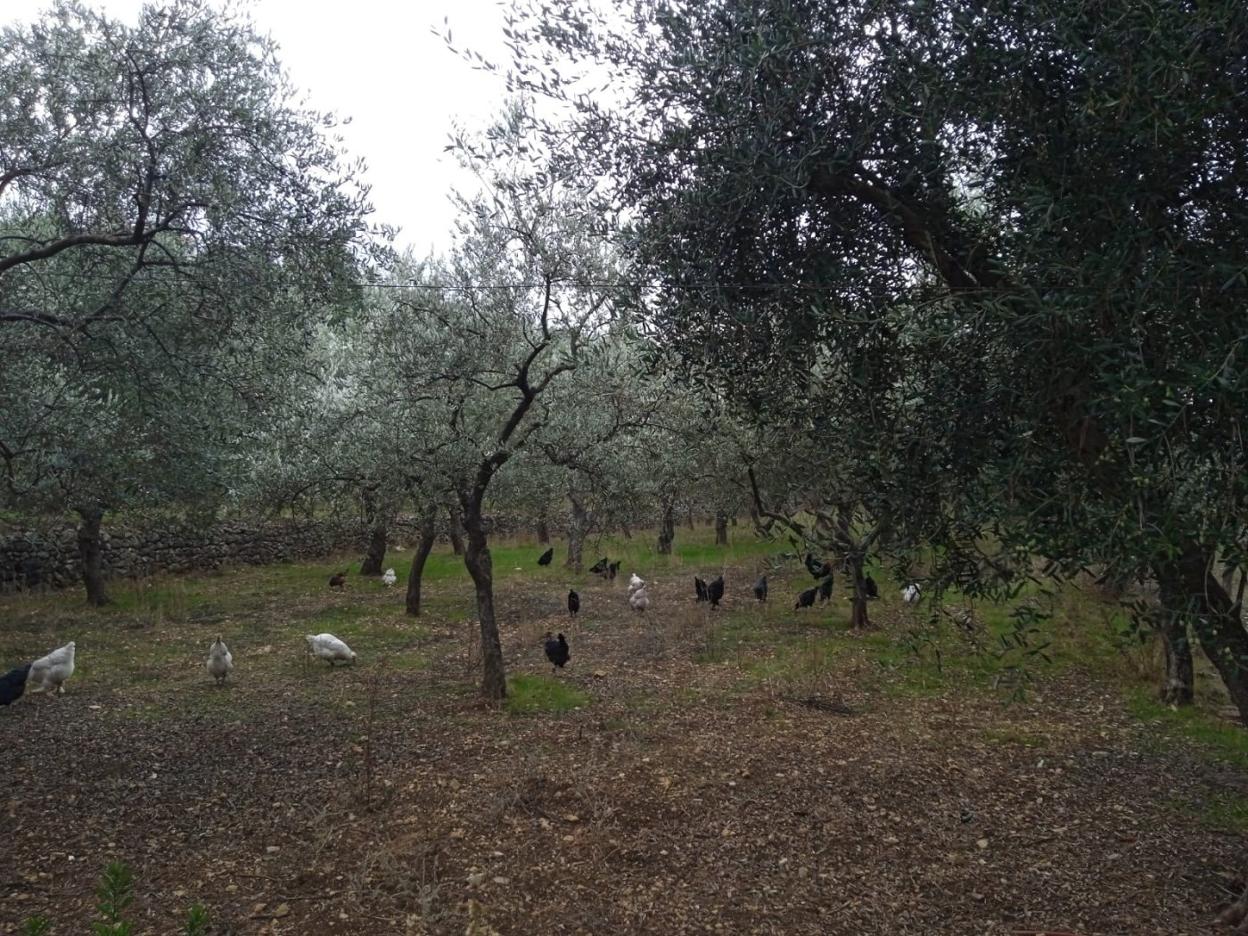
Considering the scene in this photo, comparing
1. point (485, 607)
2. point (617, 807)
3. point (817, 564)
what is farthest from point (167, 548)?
point (817, 564)

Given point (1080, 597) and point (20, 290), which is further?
point (1080, 597)

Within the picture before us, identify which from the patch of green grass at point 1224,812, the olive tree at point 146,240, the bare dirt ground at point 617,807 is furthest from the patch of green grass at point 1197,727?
the olive tree at point 146,240

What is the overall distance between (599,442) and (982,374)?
6.51 m

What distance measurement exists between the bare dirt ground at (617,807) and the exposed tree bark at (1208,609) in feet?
6.43

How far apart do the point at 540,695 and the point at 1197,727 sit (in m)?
8.02

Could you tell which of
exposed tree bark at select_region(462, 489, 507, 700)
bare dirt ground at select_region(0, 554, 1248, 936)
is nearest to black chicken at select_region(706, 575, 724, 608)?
bare dirt ground at select_region(0, 554, 1248, 936)

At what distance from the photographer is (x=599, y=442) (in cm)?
1121

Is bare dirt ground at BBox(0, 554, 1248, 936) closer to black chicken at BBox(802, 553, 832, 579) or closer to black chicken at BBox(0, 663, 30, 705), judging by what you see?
black chicken at BBox(0, 663, 30, 705)

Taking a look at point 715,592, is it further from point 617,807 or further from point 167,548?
point 167,548

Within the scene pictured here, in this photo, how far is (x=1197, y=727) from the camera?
10.4 m

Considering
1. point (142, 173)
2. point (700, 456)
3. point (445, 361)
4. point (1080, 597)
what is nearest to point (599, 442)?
point (445, 361)

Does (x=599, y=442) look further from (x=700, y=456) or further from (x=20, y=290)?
(x=20, y=290)

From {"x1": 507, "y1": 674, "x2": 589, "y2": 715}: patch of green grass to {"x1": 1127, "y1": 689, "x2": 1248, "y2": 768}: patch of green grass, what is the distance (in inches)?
277

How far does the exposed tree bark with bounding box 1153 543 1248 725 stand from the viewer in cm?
453
